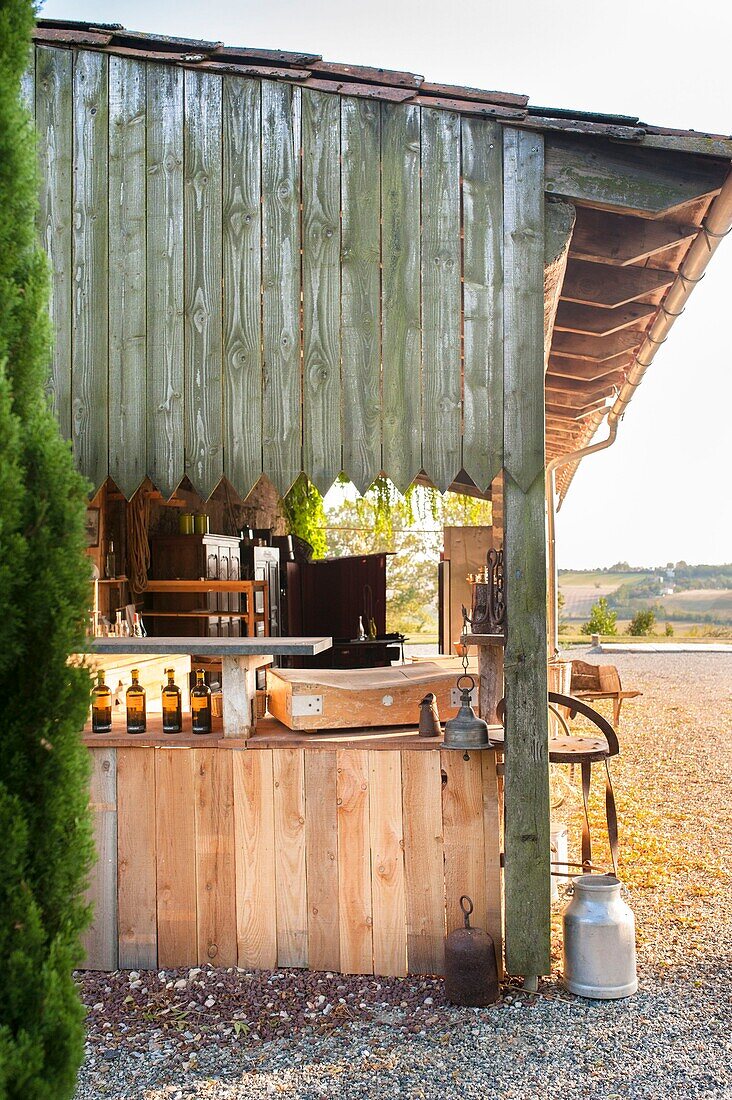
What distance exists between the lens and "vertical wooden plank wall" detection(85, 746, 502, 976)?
3.75m

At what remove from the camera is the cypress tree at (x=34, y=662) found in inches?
82.3

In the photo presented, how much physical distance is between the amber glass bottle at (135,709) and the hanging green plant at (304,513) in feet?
25.2

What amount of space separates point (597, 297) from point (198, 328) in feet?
7.27

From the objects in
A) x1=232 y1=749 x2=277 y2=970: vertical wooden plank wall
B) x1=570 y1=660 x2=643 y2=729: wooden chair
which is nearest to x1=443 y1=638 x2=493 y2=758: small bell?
x1=232 y1=749 x2=277 y2=970: vertical wooden plank wall

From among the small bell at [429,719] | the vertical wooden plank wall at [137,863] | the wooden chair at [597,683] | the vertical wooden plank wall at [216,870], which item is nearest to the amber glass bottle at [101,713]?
the vertical wooden plank wall at [137,863]

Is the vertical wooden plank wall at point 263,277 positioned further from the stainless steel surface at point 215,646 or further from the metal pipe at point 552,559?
the metal pipe at point 552,559

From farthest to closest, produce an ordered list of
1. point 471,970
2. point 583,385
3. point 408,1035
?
point 583,385
point 471,970
point 408,1035

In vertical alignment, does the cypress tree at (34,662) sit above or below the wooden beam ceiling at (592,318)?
below

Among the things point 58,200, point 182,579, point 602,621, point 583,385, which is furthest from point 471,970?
point 602,621

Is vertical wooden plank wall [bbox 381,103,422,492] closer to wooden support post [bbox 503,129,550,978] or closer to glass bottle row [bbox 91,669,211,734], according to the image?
wooden support post [bbox 503,129,550,978]

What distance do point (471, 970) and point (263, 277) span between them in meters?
2.66

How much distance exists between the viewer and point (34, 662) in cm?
224

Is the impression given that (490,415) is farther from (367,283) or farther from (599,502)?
(599,502)

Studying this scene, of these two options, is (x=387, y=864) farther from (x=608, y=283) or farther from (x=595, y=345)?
(x=595, y=345)
